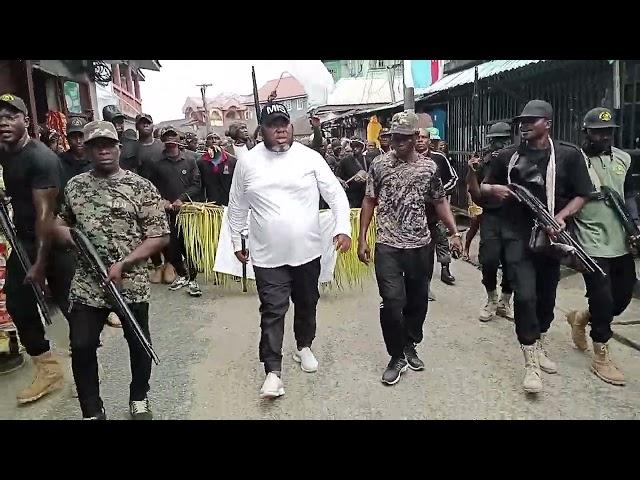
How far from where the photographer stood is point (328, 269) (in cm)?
499

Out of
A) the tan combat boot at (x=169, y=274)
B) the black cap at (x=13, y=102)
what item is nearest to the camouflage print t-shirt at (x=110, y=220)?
the black cap at (x=13, y=102)

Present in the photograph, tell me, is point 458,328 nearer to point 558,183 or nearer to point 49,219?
point 558,183

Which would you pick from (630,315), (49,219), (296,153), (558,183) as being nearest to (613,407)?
(558,183)

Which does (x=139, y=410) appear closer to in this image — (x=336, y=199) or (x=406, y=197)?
(x=336, y=199)

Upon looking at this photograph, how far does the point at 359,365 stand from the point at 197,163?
3319 mm

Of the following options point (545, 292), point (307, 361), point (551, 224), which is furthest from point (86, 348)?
point (545, 292)

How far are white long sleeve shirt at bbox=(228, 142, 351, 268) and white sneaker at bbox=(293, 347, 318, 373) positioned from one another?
69 centimetres

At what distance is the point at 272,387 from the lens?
11.0ft

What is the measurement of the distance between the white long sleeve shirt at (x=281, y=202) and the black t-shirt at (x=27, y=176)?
1.05 meters

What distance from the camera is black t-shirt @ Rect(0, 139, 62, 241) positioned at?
3.15 m

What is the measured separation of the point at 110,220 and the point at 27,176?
756mm

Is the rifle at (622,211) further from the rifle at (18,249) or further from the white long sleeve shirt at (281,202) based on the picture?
the rifle at (18,249)

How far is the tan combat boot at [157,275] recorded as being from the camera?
6.02 meters
